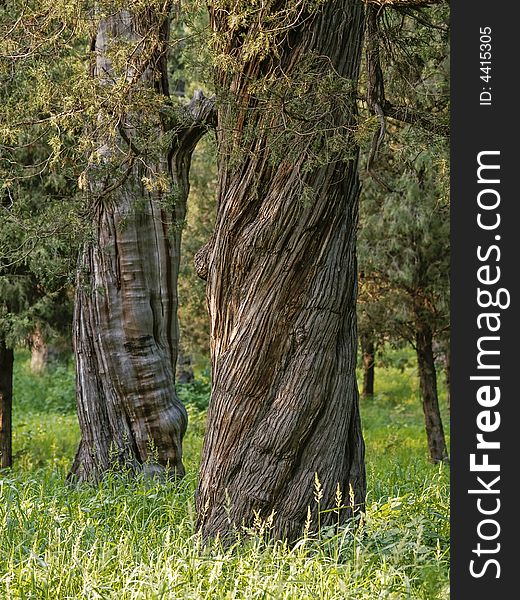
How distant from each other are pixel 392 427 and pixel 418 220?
768 cm

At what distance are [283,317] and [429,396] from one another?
7555mm

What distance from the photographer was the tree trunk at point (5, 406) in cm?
1162

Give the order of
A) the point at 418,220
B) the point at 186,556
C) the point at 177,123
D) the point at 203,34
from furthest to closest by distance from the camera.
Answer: the point at 418,220 → the point at 177,123 → the point at 203,34 → the point at 186,556

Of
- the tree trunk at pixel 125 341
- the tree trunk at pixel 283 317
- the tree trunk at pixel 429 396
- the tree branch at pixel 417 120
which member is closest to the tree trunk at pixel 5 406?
the tree trunk at pixel 125 341

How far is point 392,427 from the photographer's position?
58.8 feet

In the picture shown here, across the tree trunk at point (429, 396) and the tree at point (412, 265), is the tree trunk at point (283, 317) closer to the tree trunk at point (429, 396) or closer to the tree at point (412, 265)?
the tree at point (412, 265)

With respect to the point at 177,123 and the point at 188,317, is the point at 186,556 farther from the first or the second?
the point at 188,317

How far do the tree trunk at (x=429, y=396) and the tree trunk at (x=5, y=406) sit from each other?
557cm

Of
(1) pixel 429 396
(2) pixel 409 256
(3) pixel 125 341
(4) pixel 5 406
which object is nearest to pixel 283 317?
(3) pixel 125 341

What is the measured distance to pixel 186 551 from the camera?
16.8ft

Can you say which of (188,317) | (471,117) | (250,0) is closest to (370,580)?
(471,117)

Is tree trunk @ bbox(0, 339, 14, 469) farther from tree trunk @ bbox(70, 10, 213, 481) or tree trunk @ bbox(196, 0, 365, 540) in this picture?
tree trunk @ bbox(196, 0, 365, 540)

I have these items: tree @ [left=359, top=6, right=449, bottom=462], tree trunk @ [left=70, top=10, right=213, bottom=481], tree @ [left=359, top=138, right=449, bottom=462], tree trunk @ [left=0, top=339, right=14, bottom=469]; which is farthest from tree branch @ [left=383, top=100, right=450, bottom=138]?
tree trunk @ [left=0, top=339, right=14, bottom=469]

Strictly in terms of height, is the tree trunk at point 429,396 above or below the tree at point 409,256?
below
